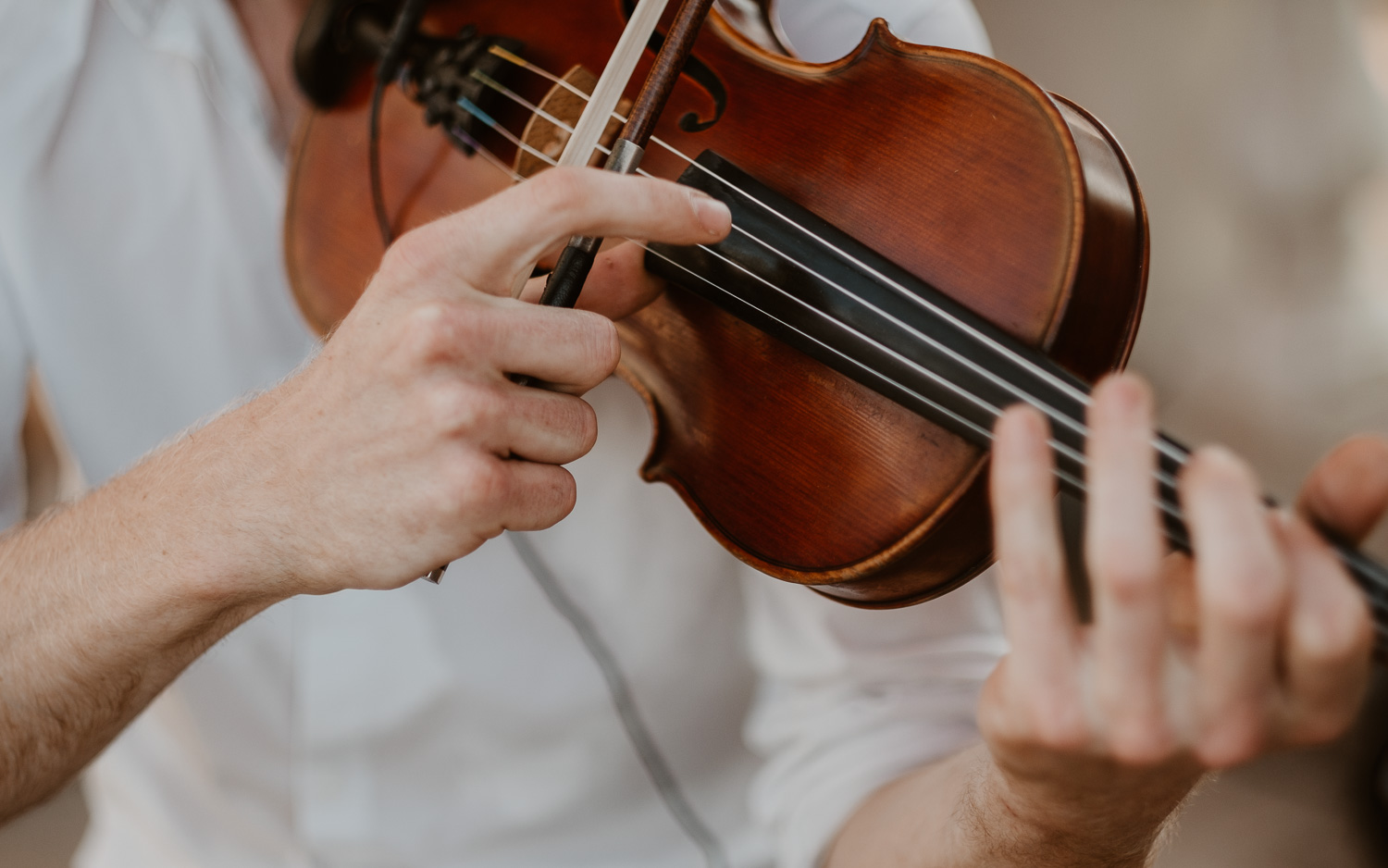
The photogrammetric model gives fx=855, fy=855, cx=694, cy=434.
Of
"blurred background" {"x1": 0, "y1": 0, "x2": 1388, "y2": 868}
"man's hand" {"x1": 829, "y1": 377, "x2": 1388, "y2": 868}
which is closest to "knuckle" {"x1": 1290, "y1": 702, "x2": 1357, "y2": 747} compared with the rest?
"man's hand" {"x1": 829, "y1": 377, "x2": 1388, "y2": 868}

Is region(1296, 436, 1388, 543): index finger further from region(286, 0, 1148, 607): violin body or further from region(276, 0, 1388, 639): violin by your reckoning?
region(286, 0, 1148, 607): violin body

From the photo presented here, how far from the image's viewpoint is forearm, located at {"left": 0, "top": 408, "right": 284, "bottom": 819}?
1.94ft

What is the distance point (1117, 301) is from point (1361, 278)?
139cm

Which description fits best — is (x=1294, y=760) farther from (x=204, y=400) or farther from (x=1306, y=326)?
(x=204, y=400)

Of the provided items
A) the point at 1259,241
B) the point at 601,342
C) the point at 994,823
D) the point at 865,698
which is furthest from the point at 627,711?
the point at 1259,241

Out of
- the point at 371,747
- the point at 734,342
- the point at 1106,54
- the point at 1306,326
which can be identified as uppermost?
the point at 1106,54

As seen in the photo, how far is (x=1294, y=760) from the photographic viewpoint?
1592mm

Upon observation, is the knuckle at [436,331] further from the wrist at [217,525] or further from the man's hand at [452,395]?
the wrist at [217,525]

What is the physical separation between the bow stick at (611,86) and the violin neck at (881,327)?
0.22 ft

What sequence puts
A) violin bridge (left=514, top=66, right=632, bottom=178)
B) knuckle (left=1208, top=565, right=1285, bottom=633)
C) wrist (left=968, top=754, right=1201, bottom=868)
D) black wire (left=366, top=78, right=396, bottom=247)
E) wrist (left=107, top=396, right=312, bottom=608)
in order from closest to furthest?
knuckle (left=1208, top=565, right=1285, bottom=633) → wrist (left=968, top=754, right=1201, bottom=868) → wrist (left=107, top=396, right=312, bottom=608) → violin bridge (left=514, top=66, right=632, bottom=178) → black wire (left=366, top=78, right=396, bottom=247)

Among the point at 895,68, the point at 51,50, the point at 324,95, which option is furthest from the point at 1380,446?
the point at 51,50

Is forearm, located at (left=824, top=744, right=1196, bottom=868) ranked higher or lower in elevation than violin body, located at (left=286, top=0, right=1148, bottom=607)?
lower

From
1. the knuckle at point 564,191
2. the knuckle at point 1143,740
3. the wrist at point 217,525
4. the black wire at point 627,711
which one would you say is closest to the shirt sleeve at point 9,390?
the wrist at point 217,525

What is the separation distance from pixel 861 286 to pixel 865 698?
0.48 metres
